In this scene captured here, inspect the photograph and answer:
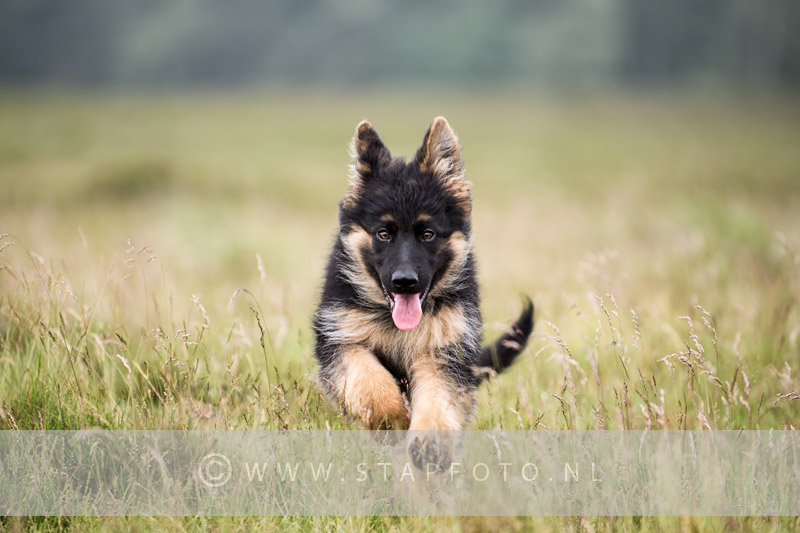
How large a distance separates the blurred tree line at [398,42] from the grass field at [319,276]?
34.3 meters

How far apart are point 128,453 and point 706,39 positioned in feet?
225

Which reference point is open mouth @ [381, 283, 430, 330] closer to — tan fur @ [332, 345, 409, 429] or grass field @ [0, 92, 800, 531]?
tan fur @ [332, 345, 409, 429]

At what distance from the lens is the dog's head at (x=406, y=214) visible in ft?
12.1

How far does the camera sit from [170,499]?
273 cm

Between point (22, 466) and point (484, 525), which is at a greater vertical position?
point (22, 466)

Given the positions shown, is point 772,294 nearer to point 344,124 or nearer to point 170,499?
point 170,499

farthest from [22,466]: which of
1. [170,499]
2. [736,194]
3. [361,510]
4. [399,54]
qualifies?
[399,54]

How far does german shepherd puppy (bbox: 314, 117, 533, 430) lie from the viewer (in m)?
3.35

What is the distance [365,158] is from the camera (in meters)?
3.89

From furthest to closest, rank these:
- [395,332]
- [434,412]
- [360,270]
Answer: [360,270], [395,332], [434,412]

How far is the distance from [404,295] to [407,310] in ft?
0.29

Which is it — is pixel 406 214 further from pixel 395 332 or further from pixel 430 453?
pixel 430 453

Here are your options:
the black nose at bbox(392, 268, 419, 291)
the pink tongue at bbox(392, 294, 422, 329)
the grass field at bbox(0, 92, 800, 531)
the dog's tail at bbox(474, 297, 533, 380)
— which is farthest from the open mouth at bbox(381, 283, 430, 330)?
the dog's tail at bbox(474, 297, 533, 380)

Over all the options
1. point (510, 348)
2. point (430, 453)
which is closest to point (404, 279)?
point (430, 453)
